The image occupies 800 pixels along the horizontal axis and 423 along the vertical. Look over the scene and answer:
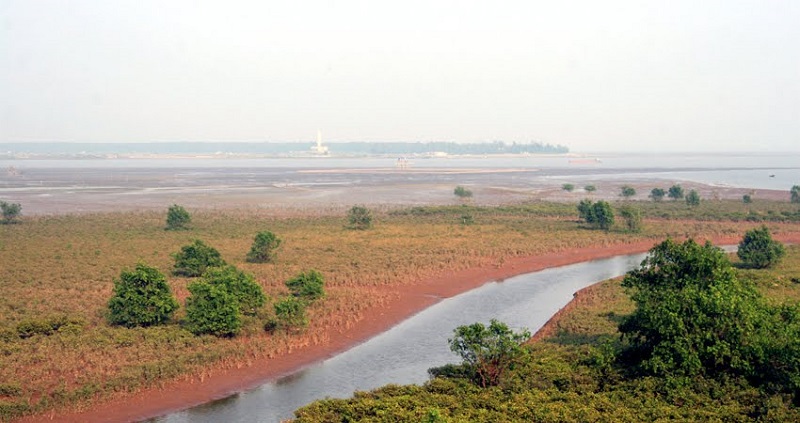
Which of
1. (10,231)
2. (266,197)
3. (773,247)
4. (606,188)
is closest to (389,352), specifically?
(773,247)

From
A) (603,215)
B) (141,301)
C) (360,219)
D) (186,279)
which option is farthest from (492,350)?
(603,215)

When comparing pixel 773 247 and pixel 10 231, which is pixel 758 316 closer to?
pixel 773 247

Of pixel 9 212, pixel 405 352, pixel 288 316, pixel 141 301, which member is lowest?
pixel 405 352

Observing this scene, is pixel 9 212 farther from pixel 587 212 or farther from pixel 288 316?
pixel 587 212

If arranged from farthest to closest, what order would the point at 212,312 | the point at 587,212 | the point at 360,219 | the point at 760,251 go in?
the point at 587,212, the point at 360,219, the point at 760,251, the point at 212,312

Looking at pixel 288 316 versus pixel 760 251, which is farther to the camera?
pixel 760 251
